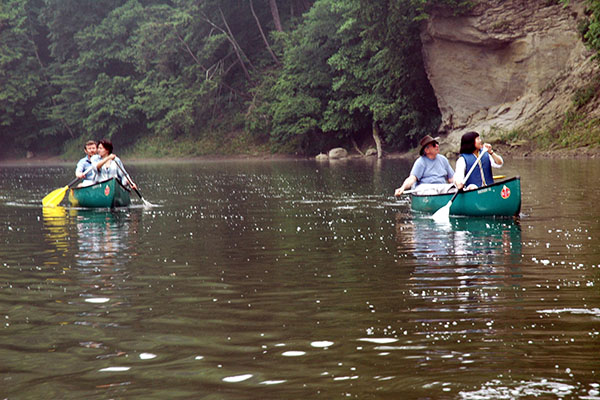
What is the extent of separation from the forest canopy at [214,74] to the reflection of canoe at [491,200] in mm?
20340

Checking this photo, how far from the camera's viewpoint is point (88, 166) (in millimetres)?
18234

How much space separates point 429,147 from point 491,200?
209 cm

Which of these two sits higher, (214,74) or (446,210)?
(214,74)

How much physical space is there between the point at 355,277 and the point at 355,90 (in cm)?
3715

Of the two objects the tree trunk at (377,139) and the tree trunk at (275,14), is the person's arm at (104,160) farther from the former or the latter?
the tree trunk at (275,14)

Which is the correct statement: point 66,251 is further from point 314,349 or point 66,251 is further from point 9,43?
point 9,43

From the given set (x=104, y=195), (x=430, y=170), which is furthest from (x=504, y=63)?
(x=104, y=195)

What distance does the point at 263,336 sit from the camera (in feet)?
17.5

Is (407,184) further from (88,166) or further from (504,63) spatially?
(504,63)

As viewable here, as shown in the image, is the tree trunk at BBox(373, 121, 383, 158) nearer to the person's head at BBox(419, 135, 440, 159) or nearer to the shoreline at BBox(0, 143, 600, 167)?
the shoreline at BBox(0, 143, 600, 167)

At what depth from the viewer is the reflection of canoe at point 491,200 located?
1260 centimetres

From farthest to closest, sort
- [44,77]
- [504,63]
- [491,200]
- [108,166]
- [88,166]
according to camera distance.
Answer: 1. [44,77]
2. [504,63]
3. [88,166]
4. [108,166]
5. [491,200]

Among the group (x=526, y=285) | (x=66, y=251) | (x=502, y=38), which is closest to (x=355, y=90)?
(x=502, y=38)

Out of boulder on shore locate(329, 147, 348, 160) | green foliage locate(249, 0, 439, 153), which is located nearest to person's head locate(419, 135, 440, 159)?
green foliage locate(249, 0, 439, 153)
